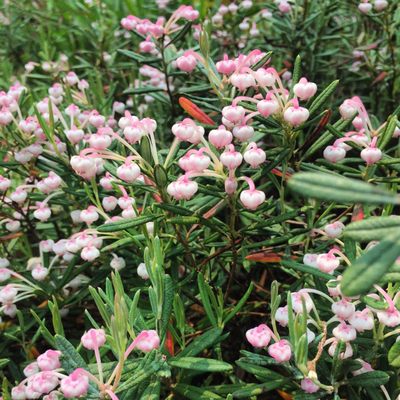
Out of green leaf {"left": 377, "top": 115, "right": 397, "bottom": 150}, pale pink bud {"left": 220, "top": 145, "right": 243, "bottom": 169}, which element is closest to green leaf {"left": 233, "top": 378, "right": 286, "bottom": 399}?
pale pink bud {"left": 220, "top": 145, "right": 243, "bottom": 169}

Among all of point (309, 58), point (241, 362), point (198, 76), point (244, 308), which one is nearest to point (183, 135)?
point (241, 362)

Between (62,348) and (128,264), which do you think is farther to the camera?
(128,264)

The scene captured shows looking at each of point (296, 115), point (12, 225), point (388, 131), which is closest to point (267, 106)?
point (296, 115)

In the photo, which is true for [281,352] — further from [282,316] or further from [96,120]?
[96,120]

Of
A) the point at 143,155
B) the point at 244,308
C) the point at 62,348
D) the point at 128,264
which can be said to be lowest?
the point at 244,308

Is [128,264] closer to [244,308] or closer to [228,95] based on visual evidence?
[244,308]

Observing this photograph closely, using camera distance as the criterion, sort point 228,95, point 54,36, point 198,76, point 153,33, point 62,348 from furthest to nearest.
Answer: point 54,36 → point 198,76 → point 153,33 → point 228,95 → point 62,348
